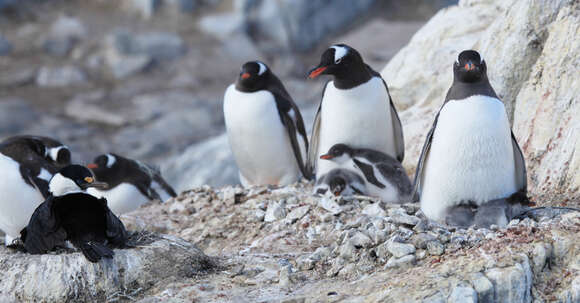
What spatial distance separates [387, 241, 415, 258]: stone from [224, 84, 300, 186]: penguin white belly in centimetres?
307

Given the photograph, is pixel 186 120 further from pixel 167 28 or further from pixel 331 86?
pixel 331 86

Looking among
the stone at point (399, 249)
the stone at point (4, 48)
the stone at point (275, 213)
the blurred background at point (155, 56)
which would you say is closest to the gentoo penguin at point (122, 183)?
the stone at point (275, 213)

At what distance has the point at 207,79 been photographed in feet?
51.3

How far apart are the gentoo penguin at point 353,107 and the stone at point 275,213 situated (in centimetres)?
80

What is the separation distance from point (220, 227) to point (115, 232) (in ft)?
4.65

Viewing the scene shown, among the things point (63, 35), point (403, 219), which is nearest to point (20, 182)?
point (403, 219)

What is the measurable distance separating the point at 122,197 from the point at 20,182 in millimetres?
1358

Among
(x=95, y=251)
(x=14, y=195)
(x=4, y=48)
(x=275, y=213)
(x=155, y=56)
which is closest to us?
(x=95, y=251)

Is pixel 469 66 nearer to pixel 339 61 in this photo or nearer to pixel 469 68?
pixel 469 68

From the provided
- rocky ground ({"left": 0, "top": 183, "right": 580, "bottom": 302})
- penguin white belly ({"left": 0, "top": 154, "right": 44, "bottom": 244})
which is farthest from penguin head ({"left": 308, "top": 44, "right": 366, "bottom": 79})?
penguin white belly ({"left": 0, "top": 154, "right": 44, "bottom": 244})

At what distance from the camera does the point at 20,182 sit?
19.1ft

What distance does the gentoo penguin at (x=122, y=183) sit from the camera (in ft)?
23.2

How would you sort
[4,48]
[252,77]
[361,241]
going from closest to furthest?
[361,241]
[252,77]
[4,48]

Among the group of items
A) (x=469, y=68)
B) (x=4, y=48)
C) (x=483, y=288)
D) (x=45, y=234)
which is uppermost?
(x=4, y=48)
